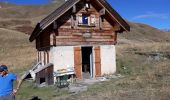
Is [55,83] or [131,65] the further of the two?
[131,65]

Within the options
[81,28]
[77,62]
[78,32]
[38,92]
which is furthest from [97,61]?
[38,92]

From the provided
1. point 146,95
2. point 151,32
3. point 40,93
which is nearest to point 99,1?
point 40,93

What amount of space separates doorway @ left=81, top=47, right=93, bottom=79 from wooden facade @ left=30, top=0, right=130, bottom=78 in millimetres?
438

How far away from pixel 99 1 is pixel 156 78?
778 centimetres

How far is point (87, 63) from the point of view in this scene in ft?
86.2

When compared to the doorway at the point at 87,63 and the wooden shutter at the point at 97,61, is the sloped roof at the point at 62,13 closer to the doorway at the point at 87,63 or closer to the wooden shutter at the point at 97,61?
the wooden shutter at the point at 97,61

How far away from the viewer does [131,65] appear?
26578 mm

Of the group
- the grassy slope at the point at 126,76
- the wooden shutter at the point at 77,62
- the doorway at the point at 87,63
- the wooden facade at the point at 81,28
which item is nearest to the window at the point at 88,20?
the wooden facade at the point at 81,28

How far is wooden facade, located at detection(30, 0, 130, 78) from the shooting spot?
22.1m

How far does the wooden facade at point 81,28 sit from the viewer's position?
22141 mm

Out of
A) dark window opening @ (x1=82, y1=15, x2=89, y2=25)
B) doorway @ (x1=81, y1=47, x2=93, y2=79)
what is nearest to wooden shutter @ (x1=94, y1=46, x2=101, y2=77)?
doorway @ (x1=81, y1=47, x2=93, y2=79)

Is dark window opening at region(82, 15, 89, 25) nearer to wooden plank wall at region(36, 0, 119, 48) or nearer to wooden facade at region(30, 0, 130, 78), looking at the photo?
wooden facade at region(30, 0, 130, 78)

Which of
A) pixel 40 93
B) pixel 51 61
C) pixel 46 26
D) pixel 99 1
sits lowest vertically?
pixel 40 93

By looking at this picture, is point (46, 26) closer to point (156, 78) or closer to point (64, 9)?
point (64, 9)
